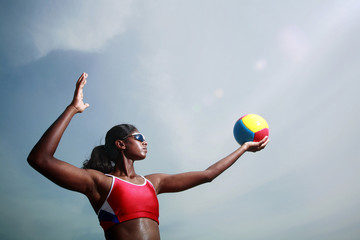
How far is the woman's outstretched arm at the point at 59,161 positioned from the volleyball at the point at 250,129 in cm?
368

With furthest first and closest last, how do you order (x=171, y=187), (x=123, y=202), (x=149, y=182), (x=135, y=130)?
1. (x=135, y=130)
2. (x=171, y=187)
3. (x=149, y=182)
4. (x=123, y=202)

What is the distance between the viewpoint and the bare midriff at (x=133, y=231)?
362 cm

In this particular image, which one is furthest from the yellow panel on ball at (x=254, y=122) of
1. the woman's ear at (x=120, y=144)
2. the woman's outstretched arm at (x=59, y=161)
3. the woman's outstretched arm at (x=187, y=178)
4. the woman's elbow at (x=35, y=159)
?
the woman's elbow at (x=35, y=159)

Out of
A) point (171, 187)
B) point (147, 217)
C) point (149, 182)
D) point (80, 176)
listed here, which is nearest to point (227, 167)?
point (171, 187)

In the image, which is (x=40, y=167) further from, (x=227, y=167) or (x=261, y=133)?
(x=261, y=133)

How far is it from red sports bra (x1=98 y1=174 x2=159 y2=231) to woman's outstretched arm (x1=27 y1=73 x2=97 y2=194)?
393 millimetres

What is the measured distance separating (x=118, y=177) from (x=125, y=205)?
0.68m

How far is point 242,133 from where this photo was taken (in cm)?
615

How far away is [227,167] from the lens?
4.89 m

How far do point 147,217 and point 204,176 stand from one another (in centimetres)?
133

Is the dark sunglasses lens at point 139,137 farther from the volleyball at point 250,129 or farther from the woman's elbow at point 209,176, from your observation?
the volleyball at point 250,129

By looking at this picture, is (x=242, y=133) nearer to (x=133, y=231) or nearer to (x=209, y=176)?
(x=209, y=176)

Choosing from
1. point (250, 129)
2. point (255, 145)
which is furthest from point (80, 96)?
point (250, 129)

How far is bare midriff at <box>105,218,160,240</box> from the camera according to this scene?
11.9 ft
